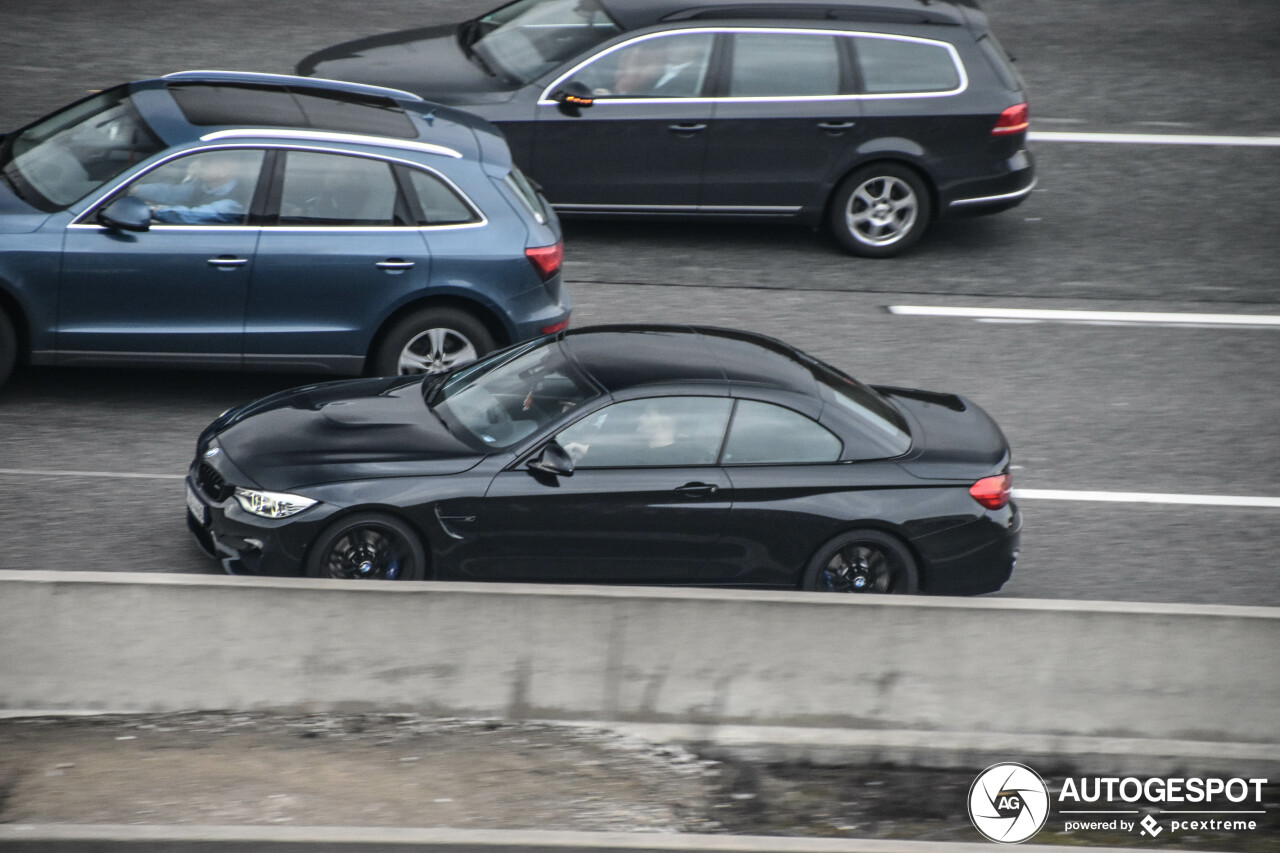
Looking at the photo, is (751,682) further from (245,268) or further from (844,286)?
(844,286)

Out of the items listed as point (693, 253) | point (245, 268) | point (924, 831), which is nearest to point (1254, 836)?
point (924, 831)

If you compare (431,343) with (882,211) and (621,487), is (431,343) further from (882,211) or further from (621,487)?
(882,211)

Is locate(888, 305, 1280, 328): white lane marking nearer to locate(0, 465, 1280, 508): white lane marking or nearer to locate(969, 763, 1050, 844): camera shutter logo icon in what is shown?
locate(0, 465, 1280, 508): white lane marking

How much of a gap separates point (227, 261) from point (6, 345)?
1360 mm

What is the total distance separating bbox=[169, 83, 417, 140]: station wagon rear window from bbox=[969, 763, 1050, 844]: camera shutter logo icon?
533 centimetres

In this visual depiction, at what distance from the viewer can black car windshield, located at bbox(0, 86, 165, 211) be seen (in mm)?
9055

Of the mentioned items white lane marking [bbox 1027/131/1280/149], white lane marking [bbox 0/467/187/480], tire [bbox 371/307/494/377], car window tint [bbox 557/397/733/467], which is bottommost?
white lane marking [bbox 0/467/187/480]

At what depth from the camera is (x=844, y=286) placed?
1186cm

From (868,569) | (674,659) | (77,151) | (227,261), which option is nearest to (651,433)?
(868,569)

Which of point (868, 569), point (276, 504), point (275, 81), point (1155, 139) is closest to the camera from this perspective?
point (276, 504)

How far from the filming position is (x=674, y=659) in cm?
639

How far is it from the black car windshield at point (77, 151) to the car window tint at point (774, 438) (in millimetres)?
4030

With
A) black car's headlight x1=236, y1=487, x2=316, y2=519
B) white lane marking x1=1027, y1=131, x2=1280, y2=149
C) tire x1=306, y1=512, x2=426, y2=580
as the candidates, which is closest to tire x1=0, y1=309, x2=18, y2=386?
black car's headlight x1=236, y1=487, x2=316, y2=519

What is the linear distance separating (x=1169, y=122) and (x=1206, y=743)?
32.0 feet
